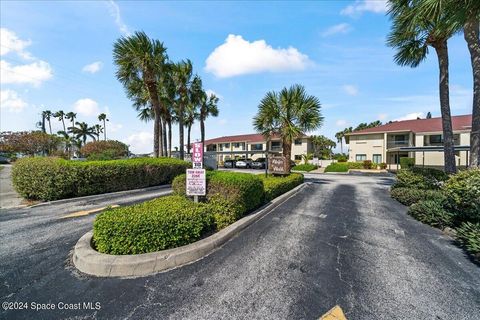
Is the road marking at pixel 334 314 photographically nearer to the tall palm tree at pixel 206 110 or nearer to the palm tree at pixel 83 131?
the tall palm tree at pixel 206 110

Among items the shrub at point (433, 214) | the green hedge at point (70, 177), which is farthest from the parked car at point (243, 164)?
the shrub at point (433, 214)

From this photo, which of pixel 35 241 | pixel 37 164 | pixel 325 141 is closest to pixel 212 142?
pixel 325 141

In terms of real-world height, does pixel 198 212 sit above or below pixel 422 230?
above

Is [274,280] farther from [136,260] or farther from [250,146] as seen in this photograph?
[250,146]

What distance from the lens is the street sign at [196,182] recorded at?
5.66 meters

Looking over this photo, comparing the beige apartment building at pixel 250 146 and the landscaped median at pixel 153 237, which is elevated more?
the beige apartment building at pixel 250 146

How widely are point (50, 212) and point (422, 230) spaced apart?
425 inches

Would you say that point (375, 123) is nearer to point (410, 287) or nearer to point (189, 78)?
point (189, 78)

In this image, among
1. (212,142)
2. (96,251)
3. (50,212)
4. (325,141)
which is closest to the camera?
(96,251)

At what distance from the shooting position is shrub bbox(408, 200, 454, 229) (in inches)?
234

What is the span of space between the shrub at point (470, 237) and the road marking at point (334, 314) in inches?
138

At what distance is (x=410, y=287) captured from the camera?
325 cm

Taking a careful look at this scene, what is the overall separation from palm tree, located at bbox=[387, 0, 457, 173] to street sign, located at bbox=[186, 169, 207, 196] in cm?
925

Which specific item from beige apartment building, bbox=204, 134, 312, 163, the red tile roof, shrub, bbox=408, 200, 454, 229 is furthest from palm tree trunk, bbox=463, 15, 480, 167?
beige apartment building, bbox=204, 134, 312, 163
